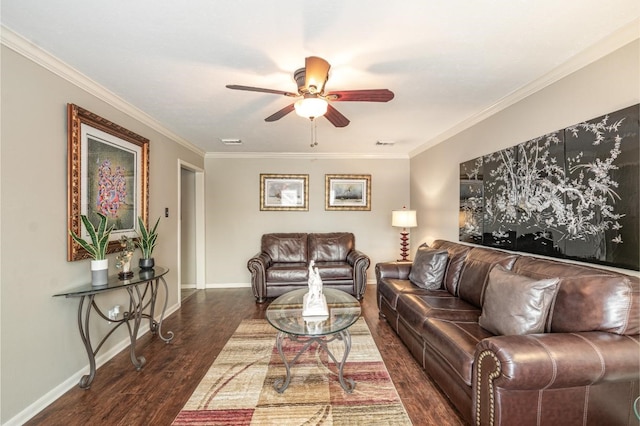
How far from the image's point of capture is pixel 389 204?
16.9 ft

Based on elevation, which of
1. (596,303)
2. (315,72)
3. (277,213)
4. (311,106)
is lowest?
(596,303)

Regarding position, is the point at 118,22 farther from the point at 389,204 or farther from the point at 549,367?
the point at 389,204

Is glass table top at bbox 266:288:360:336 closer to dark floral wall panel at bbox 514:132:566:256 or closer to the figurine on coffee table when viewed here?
the figurine on coffee table

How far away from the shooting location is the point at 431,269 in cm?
302

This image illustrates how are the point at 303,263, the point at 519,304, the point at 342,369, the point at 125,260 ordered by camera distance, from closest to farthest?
the point at 519,304, the point at 342,369, the point at 125,260, the point at 303,263

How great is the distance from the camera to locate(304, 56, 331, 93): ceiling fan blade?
168 cm

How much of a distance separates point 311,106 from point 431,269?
2149 millimetres

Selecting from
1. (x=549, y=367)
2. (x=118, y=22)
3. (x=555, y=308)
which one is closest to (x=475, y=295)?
(x=555, y=308)

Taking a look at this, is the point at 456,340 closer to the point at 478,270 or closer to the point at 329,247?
the point at 478,270

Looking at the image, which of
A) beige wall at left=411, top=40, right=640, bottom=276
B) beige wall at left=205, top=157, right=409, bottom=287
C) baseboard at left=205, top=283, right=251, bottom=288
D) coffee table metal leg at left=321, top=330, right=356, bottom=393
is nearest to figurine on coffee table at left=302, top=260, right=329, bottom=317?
coffee table metal leg at left=321, top=330, right=356, bottom=393

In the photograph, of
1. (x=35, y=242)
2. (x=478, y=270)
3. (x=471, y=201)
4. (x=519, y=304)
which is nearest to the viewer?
(x=519, y=304)

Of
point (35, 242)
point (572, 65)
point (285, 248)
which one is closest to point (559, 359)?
point (572, 65)

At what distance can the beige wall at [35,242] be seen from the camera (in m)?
1.68

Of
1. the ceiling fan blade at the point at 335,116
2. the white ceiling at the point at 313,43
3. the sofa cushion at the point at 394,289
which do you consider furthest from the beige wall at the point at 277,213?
the ceiling fan blade at the point at 335,116
